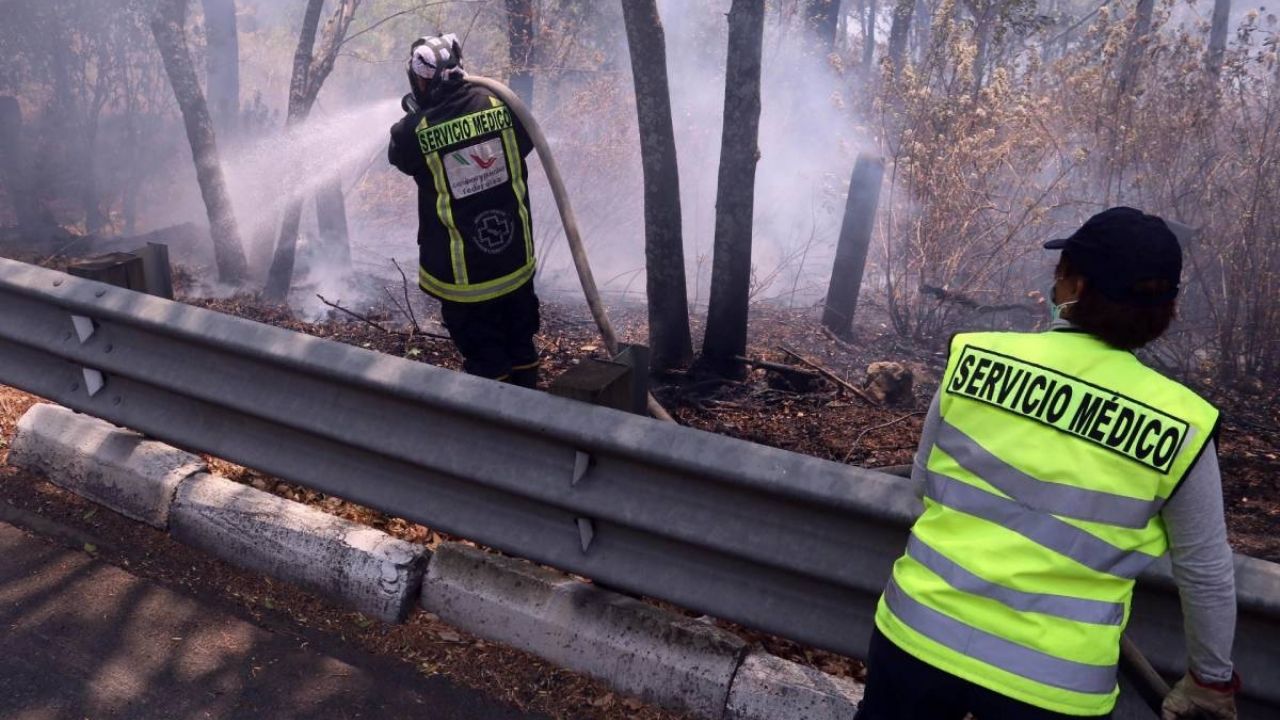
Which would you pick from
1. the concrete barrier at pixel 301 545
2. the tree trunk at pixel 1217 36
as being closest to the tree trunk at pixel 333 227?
the concrete barrier at pixel 301 545

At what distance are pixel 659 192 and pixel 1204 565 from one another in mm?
4283

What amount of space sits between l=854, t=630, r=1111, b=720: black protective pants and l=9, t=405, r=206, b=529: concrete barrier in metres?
2.82

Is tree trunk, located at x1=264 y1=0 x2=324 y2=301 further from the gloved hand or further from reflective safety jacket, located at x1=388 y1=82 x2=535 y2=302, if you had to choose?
the gloved hand

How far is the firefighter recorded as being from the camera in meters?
4.60

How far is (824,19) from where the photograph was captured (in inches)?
747

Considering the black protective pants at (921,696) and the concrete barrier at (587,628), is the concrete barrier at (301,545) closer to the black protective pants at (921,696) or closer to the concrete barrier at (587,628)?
the concrete barrier at (587,628)

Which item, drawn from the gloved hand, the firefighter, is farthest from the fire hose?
the gloved hand

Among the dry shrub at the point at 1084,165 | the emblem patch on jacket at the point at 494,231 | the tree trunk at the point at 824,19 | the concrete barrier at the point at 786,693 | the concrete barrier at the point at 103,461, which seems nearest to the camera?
the concrete barrier at the point at 786,693

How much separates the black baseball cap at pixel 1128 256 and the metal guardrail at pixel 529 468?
731 mm

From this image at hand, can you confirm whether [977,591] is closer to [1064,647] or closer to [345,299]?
[1064,647]

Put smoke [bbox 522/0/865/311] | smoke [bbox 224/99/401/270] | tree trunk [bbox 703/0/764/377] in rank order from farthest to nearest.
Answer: smoke [bbox 522/0/865/311] → smoke [bbox 224/99/401/270] → tree trunk [bbox 703/0/764/377]

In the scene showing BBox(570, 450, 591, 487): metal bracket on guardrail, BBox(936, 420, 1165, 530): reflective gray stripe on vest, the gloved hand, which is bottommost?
the gloved hand

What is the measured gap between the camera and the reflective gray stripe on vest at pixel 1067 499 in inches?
78.4

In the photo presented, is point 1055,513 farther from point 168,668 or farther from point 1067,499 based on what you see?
point 168,668
